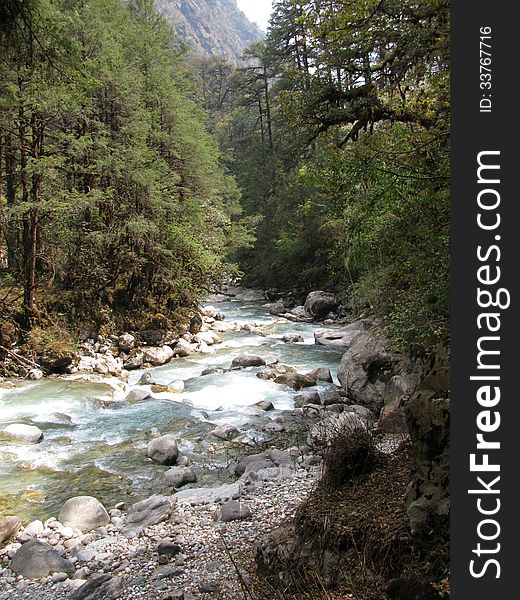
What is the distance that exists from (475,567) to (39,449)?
6.85 metres

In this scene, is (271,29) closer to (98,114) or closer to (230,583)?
(98,114)

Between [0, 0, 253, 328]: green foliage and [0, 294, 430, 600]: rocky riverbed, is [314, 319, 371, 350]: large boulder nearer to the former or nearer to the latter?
[0, 294, 430, 600]: rocky riverbed

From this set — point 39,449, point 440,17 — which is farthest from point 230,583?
point 440,17

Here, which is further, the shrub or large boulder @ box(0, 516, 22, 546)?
large boulder @ box(0, 516, 22, 546)

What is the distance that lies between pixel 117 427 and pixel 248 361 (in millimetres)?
4835

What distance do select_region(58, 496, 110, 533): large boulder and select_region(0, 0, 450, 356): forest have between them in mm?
3932

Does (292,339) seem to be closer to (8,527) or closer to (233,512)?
(233,512)

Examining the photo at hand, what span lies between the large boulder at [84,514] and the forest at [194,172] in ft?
12.9

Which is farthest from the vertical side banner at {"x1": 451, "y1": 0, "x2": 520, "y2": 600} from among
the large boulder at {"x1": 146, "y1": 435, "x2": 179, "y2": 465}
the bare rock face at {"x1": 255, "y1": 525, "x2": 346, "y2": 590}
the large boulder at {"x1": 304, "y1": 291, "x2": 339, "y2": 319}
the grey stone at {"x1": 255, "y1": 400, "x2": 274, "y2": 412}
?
the large boulder at {"x1": 304, "y1": 291, "x2": 339, "y2": 319}

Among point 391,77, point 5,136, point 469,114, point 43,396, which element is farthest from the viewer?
point 5,136

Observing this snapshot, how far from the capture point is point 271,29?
88.1 feet

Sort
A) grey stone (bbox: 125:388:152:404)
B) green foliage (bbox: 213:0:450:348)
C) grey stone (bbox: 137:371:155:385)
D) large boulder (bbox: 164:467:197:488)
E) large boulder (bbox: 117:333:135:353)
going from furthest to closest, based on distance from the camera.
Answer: large boulder (bbox: 117:333:135:353) → grey stone (bbox: 137:371:155:385) → grey stone (bbox: 125:388:152:404) → large boulder (bbox: 164:467:197:488) → green foliage (bbox: 213:0:450:348)

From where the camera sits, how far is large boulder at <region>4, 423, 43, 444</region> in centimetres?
748

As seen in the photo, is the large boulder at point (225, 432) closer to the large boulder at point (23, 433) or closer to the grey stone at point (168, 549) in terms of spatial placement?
the large boulder at point (23, 433)
